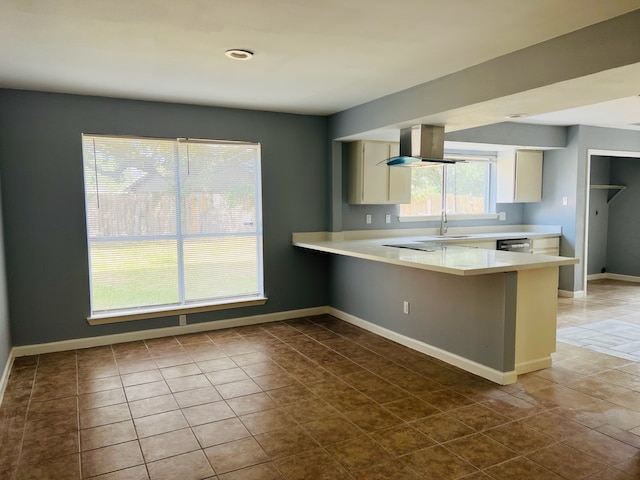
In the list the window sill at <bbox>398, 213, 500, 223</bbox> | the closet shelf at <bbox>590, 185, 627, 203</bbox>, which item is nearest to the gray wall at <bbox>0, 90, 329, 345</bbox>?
the window sill at <bbox>398, 213, 500, 223</bbox>

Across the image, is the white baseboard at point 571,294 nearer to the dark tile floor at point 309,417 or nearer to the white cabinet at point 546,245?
the white cabinet at point 546,245

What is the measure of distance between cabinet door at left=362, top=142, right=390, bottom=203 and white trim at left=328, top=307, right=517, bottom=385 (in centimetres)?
139

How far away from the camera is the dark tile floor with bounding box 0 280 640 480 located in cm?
241

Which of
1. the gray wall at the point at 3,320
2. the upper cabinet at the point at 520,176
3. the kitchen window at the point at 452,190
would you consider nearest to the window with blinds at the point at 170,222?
the gray wall at the point at 3,320

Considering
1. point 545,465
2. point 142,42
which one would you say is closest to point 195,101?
point 142,42

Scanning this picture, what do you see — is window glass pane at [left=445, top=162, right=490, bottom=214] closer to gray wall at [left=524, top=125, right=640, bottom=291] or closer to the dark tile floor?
gray wall at [left=524, top=125, right=640, bottom=291]

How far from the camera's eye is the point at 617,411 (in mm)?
3006

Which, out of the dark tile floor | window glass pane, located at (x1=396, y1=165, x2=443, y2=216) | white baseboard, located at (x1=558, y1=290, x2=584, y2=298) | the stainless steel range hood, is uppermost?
the stainless steel range hood

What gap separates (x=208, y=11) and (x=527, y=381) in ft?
10.8

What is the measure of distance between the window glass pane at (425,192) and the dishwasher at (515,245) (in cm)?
92

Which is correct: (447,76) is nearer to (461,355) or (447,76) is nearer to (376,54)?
(376,54)

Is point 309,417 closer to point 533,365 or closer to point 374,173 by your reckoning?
point 533,365

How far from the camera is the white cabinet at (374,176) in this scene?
Result: 5.25m

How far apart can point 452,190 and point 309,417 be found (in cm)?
449
